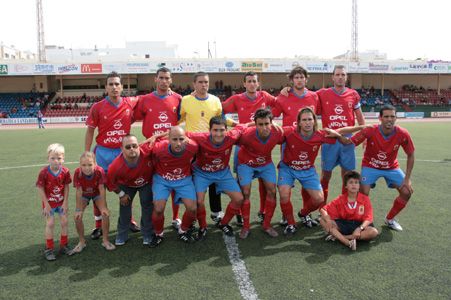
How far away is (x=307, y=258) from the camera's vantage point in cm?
398

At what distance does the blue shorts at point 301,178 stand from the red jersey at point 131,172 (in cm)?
176

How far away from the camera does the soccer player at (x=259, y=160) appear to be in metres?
4.65

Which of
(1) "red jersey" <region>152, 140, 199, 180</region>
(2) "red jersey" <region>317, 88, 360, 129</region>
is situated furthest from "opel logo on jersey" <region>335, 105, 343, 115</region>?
(1) "red jersey" <region>152, 140, 199, 180</region>

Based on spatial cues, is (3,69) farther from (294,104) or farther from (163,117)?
(294,104)

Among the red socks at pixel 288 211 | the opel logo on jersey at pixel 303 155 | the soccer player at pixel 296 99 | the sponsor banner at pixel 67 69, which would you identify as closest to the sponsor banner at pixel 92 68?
the sponsor banner at pixel 67 69

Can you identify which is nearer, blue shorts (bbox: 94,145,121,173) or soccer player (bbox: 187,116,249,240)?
soccer player (bbox: 187,116,249,240)

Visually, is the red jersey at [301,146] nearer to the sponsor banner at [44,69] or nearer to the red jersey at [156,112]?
the red jersey at [156,112]

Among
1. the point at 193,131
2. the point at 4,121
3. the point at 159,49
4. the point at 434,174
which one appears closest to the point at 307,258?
the point at 193,131

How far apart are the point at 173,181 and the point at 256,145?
118 cm

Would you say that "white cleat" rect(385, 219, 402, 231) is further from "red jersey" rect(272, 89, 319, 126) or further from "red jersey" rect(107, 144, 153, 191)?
"red jersey" rect(107, 144, 153, 191)

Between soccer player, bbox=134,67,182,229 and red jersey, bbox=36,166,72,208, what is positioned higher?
soccer player, bbox=134,67,182,229

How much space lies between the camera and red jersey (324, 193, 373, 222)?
4.46 meters

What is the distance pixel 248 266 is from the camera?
3.80 m

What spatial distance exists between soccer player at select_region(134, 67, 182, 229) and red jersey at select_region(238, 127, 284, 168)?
1.09 meters
